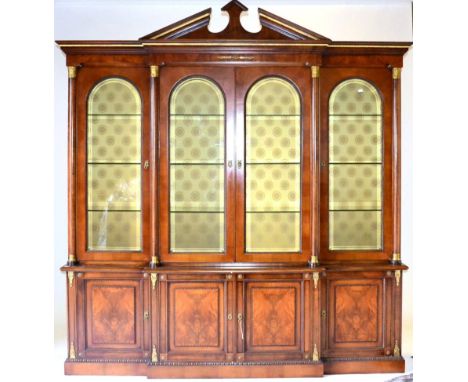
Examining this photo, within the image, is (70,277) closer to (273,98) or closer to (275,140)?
(275,140)

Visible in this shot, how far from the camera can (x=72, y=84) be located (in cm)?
317

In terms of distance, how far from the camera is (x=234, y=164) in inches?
124

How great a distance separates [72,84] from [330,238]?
2.25m

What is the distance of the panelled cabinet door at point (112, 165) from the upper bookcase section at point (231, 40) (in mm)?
187

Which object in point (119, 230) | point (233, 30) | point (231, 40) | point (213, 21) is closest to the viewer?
point (231, 40)

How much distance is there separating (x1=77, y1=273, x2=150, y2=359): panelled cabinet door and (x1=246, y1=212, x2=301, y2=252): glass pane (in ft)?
2.97

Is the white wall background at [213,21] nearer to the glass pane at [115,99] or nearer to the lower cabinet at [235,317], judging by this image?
the glass pane at [115,99]

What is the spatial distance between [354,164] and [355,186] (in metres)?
0.17

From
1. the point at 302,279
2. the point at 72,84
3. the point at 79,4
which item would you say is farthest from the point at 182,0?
the point at 302,279

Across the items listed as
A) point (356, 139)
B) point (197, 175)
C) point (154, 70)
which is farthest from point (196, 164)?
point (356, 139)

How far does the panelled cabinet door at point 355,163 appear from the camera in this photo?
10.7ft

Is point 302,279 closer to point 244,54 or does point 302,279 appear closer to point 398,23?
point 244,54

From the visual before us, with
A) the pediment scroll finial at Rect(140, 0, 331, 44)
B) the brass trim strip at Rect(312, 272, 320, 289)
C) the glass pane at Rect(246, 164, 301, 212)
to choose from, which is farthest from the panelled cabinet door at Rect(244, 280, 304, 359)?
the pediment scroll finial at Rect(140, 0, 331, 44)

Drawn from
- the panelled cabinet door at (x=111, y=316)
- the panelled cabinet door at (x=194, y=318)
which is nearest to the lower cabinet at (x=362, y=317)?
the panelled cabinet door at (x=194, y=318)
